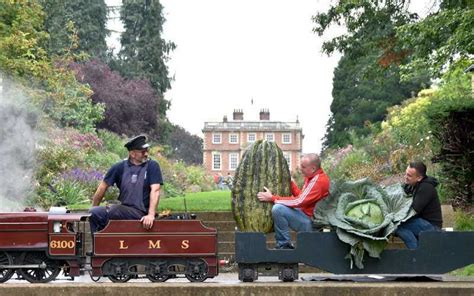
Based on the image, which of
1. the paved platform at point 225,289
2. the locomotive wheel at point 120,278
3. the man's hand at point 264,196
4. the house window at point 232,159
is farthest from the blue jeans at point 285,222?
the house window at point 232,159

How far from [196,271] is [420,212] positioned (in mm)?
2272

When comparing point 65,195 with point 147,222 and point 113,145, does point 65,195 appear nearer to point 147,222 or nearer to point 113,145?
point 147,222

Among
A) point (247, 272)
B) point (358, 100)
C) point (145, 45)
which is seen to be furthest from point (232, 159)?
point (247, 272)

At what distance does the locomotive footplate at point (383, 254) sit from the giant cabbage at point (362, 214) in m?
0.11

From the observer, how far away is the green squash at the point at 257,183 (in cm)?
1065

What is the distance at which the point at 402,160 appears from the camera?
2641 cm

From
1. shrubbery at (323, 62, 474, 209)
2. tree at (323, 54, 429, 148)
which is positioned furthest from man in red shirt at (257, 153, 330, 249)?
tree at (323, 54, 429, 148)

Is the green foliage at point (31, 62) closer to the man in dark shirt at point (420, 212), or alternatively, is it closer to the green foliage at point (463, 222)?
the green foliage at point (463, 222)

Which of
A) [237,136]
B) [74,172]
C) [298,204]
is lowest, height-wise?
[298,204]

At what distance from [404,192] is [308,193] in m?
1.01

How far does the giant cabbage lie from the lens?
10.2 meters

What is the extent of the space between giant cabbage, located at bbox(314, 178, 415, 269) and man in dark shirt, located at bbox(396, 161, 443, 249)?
0.18 meters

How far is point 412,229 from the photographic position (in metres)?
10.8

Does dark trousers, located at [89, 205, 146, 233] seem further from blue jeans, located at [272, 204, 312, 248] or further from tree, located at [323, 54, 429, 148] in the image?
tree, located at [323, 54, 429, 148]
